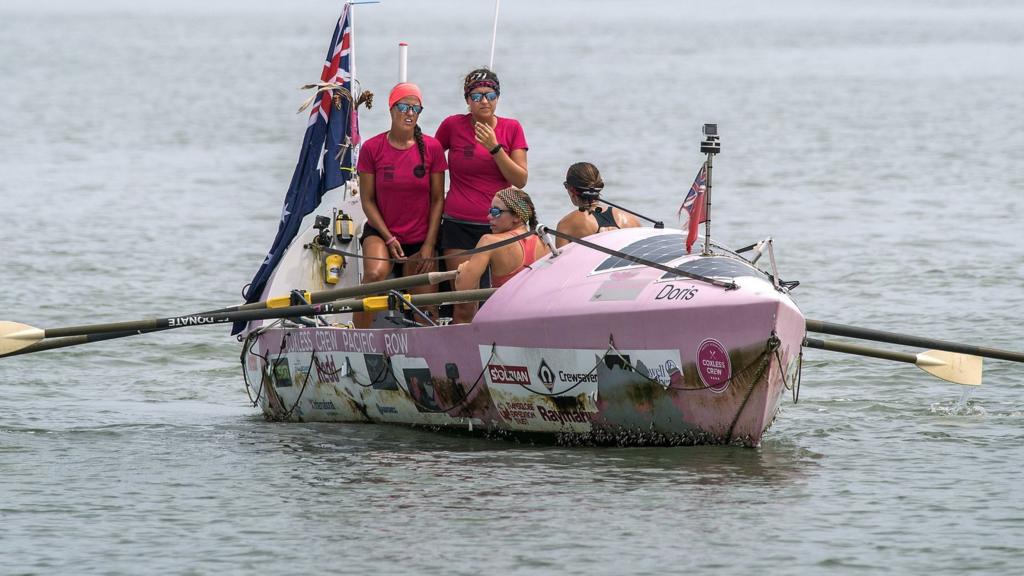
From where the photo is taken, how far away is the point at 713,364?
11.1 metres

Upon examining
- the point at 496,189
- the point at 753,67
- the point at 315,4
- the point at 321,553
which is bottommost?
the point at 321,553

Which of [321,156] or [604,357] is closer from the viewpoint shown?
[604,357]

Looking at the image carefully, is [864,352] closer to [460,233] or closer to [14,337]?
[460,233]

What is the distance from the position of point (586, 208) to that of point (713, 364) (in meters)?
2.07

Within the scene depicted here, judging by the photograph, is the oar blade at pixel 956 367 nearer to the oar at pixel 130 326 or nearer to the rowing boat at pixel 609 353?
the rowing boat at pixel 609 353

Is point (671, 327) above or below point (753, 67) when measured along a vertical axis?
below

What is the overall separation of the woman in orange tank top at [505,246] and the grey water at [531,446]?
4.12 ft

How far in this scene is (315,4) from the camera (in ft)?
484

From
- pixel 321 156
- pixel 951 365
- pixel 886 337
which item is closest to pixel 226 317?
pixel 321 156

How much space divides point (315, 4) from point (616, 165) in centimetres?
11430

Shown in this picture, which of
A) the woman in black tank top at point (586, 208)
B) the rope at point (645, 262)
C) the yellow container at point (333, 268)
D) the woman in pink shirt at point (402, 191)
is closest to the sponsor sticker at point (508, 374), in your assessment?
the rope at point (645, 262)

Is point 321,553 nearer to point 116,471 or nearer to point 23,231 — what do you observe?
point 116,471

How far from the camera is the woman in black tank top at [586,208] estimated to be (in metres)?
12.4

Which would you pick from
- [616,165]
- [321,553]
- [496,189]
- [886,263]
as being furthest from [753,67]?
[321,553]
